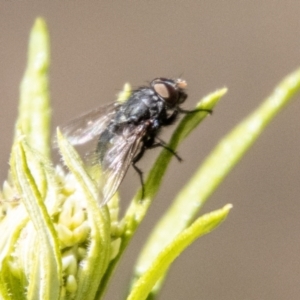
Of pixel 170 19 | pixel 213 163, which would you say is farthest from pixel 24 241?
pixel 170 19

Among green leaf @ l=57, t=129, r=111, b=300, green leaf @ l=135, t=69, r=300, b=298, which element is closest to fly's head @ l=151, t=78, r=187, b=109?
green leaf @ l=135, t=69, r=300, b=298


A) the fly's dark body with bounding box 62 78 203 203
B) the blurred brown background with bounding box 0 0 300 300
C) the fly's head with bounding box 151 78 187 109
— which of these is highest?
the fly's head with bounding box 151 78 187 109

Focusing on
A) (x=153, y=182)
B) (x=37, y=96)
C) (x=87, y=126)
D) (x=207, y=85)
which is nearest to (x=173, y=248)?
(x=153, y=182)

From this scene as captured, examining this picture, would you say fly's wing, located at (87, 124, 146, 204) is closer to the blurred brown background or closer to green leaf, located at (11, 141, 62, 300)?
green leaf, located at (11, 141, 62, 300)

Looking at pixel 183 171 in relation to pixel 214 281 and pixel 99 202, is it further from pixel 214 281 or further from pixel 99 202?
pixel 99 202

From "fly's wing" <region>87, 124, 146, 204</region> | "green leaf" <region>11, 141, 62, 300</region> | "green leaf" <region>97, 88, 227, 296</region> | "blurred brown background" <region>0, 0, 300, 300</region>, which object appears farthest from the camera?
"blurred brown background" <region>0, 0, 300, 300</region>

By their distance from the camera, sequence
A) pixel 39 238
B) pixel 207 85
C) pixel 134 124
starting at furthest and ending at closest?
1. pixel 207 85
2. pixel 134 124
3. pixel 39 238

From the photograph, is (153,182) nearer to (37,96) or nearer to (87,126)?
(37,96)

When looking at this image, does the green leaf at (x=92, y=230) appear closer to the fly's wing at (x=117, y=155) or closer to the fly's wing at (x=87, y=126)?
the fly's wing at (x=117, y=155)
